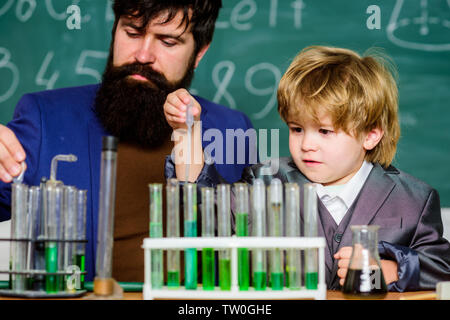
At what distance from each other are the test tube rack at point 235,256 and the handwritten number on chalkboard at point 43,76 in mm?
1642

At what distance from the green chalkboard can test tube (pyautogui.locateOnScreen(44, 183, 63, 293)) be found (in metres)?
1.39

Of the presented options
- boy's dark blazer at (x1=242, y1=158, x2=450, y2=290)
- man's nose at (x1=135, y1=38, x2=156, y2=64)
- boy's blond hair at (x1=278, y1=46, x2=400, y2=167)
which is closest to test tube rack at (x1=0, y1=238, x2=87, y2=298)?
boy's dark blazer at (x1=242, y1=158, x2=450, y2=290)

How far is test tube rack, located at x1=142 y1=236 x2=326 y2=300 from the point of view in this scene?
1.12 meters

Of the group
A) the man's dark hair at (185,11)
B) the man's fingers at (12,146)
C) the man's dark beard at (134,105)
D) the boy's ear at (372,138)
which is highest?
the man's dark hair at (185,11)

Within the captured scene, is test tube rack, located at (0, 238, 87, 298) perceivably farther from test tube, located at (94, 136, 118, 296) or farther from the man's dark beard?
the man's dark beard

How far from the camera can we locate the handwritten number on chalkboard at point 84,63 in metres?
2.56

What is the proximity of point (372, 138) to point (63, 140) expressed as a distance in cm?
110

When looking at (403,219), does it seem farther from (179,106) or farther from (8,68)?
(8,68)

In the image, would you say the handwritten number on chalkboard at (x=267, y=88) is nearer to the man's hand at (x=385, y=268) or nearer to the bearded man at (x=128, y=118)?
the bearded man at (x=128, y=118)

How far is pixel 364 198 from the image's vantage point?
64.2 inches

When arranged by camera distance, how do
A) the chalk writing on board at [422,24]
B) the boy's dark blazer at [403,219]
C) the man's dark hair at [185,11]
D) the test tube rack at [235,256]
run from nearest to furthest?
the test tube rack at [235,256]
the boy's dark blazer at [403,219]
the man's dark hair at [185,11]
the chalk writing on board at [422,24]

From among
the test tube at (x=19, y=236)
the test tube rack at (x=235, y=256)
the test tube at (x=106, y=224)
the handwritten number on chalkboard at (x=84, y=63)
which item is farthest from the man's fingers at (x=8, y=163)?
Answer: the handwritten number on chalkboard at (x=84, y=63)

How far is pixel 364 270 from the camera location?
3.96 ft
